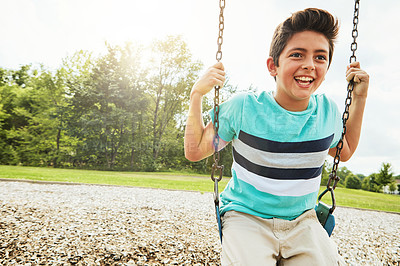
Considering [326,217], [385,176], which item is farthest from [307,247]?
[385,176]

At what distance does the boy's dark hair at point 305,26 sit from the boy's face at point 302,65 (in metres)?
0.03

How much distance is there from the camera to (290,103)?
1.64m

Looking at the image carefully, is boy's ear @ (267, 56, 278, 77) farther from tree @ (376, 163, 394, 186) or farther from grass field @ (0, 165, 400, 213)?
tree @ (376, 163, 394, 186)

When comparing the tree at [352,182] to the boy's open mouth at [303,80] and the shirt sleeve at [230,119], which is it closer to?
the boy's open mouth at [303,80]

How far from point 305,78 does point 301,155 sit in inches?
17.5

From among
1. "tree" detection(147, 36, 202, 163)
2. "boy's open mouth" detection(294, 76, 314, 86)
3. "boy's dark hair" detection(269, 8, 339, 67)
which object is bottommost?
"boy's open mouth" detection(294, 76, 314, 86)

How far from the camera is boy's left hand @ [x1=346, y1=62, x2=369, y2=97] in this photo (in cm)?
186

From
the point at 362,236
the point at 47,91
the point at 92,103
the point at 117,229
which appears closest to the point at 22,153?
the point at 47,91

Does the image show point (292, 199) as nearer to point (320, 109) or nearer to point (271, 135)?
point (271, 135)

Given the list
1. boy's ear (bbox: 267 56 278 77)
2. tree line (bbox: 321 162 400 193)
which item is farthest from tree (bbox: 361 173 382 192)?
boy's ear (bbox: 267 56 278 77)

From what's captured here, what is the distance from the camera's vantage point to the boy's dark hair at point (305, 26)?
1.60 m

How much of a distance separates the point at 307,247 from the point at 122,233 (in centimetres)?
264

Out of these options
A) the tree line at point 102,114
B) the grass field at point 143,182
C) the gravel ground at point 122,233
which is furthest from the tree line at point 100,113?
the gravel ground at point 122,233

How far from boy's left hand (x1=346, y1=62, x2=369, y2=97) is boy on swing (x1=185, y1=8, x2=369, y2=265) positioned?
291 mm
